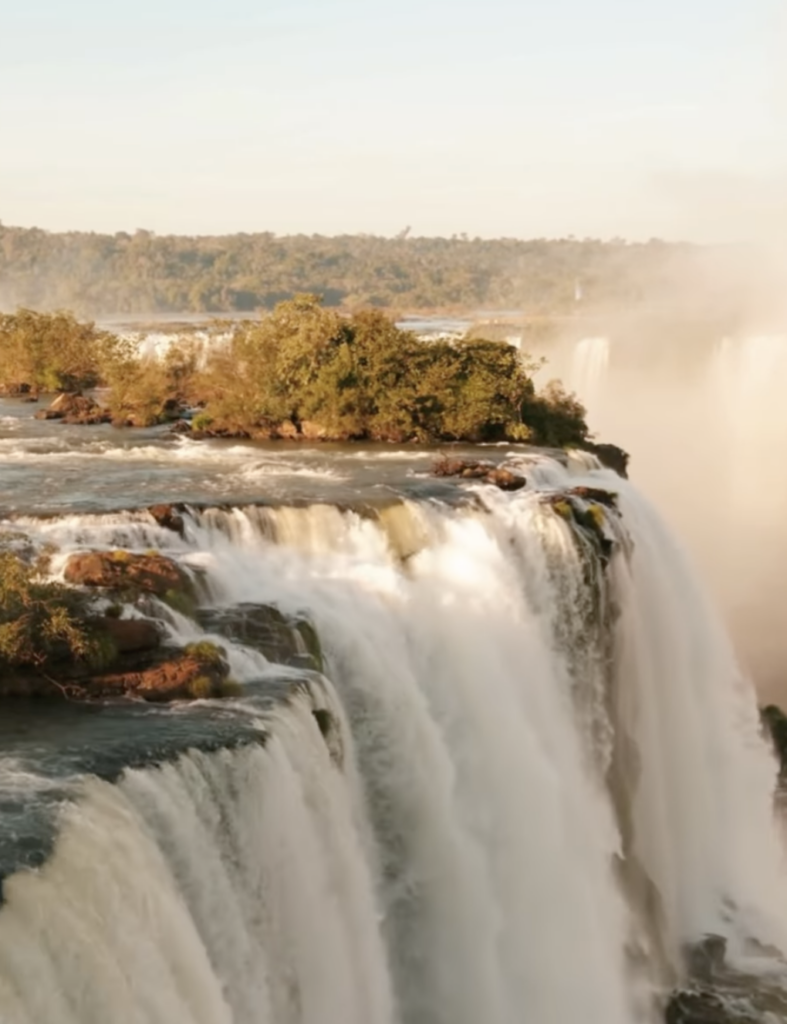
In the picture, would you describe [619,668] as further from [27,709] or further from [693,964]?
[27,709]

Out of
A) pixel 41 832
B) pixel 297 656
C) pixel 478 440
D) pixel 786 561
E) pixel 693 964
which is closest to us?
pixel 41 832

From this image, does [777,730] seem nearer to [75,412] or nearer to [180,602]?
[180,602]

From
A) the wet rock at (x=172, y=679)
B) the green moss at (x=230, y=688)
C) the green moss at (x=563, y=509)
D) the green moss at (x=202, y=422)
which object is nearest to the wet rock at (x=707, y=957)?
the green moss at (x=563, y=509)

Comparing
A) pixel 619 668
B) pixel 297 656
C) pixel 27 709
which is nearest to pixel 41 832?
pixel 27 709

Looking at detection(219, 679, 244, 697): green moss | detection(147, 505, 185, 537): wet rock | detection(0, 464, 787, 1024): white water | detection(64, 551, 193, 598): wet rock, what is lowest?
detection(0, 464, 787, 1024): white water

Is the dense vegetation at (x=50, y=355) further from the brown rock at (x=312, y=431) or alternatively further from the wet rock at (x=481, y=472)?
the wet rock at (x=481, y=472)

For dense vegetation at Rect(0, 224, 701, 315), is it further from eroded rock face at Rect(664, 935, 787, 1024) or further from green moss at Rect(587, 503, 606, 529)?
eroded rock face at Rect(664, 935, 787, 1024)

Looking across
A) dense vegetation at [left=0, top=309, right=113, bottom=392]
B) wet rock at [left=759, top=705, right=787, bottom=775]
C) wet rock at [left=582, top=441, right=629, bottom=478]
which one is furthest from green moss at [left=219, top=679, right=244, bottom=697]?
dense vegetation at [left=0, top=309, right=113, bottom=392]
